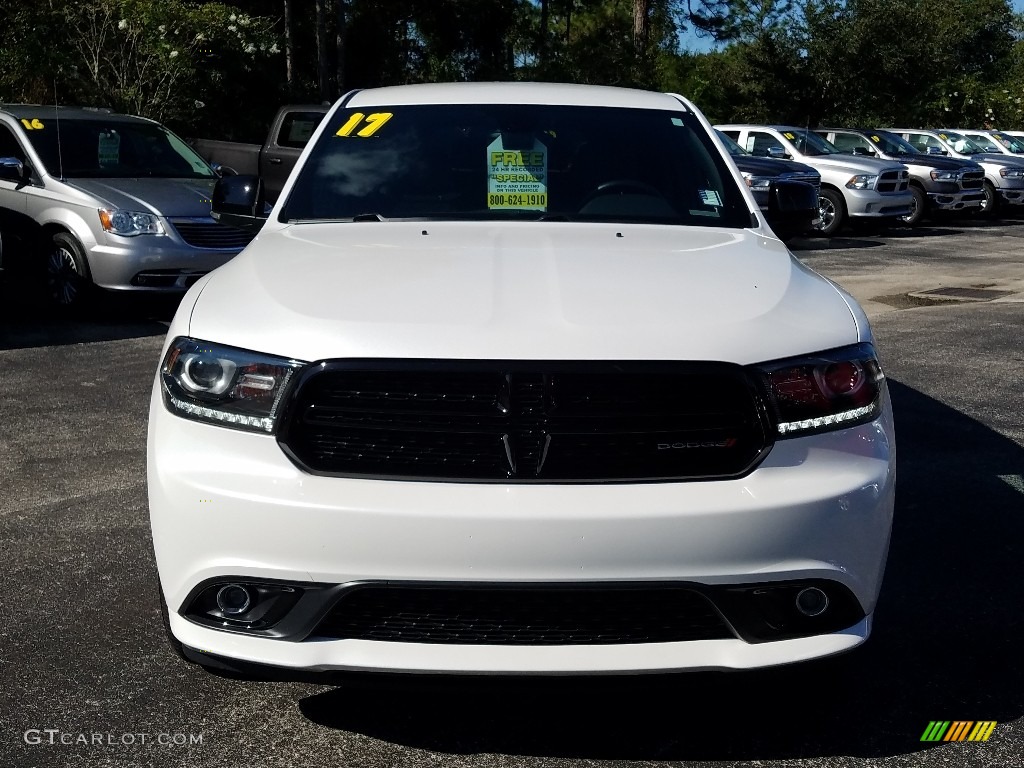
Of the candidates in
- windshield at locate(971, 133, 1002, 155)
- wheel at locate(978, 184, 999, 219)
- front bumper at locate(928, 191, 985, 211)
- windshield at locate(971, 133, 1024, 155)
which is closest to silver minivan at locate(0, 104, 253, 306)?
front bumper at locate(928, 191, 985, 211)

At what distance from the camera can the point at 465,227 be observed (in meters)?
3.99

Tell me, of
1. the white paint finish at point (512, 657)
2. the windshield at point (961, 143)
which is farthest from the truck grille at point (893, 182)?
the white paint finish at point (512, 657)

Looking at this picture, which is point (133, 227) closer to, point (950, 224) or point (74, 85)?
point (74, 85)

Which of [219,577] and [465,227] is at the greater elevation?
[465,227]

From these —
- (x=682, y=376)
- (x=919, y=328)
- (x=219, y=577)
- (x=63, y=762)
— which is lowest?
(x=919, y=328)

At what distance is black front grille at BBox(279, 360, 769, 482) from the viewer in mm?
2777

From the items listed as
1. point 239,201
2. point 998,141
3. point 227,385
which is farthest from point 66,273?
point 998,141

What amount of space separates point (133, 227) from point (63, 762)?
7.35 m

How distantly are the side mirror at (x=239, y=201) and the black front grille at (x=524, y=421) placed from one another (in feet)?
6.81

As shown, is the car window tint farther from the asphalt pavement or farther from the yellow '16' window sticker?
the yellow '16' window sticker

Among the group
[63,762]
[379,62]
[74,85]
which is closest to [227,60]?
[74,85]

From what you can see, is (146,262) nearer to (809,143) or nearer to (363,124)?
(363,124)

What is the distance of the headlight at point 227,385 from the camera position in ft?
9.38

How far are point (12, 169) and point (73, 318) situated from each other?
4.49ft
